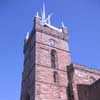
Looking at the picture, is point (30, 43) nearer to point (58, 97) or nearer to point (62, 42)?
point (62, 42)

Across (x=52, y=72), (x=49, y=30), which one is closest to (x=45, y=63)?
(x=52, y=72)

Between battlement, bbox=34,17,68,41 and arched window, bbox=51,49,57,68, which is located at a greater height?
battlement, bbox=34,17,68,41

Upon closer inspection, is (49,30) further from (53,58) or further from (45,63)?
(45,63)

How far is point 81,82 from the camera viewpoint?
3431 centimetres

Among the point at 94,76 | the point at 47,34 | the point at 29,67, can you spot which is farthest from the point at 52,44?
the point at 94,76

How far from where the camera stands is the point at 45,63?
3606 centimetres

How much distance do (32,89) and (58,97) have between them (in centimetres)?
355

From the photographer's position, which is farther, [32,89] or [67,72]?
[67,72]

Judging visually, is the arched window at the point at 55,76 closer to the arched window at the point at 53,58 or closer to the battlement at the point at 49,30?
the arched window at the point at 53,58

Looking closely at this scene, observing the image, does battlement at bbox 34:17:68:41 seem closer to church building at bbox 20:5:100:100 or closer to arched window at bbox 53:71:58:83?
church building at bbox 20:5:100:100

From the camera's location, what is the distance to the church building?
3309 cm

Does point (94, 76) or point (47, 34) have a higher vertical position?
point (47, 34)

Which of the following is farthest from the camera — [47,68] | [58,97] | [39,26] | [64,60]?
[39,26]

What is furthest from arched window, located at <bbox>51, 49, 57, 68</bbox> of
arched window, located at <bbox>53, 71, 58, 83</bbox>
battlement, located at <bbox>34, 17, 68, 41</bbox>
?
battlement, located at <bbox>34, 17, 68, 41</bbox>
